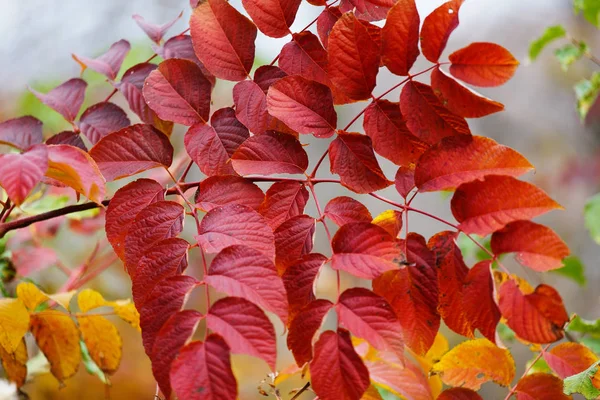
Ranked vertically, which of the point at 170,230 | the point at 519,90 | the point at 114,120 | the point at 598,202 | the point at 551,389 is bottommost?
the point at 551,389

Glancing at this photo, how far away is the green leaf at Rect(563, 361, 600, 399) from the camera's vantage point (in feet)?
1.28

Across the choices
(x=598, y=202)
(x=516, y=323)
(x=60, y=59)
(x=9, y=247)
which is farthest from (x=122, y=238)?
(x=60, y=59)

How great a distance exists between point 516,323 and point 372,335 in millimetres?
95

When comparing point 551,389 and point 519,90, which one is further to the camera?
point 519,90

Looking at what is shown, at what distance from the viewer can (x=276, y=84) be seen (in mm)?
392

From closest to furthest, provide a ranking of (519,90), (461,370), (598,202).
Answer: (461,370) → (598,202) → (519,90)

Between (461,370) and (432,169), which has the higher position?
(432,169)

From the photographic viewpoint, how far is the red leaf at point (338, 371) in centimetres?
32

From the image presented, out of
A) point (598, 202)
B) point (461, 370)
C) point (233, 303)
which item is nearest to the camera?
point (233, 303)

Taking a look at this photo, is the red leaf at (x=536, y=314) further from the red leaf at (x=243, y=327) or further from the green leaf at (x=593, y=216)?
the green leaf at (x=593, y=216)

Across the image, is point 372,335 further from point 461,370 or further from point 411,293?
point 461,370

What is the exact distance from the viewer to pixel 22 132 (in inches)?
20.2

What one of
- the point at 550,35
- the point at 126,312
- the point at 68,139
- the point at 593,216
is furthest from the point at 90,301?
the point at 550,35

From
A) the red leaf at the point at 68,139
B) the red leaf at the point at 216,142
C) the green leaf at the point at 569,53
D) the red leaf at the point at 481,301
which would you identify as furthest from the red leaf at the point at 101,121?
the green leaf at the point at 569,53
